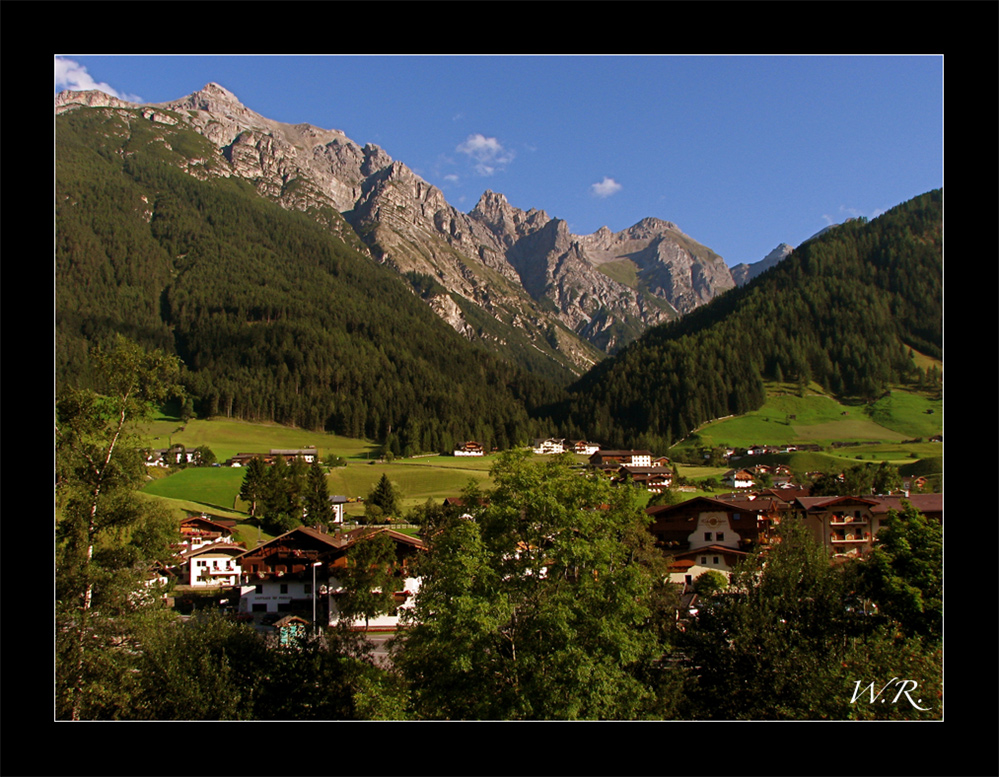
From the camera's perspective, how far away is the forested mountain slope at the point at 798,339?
154 meters

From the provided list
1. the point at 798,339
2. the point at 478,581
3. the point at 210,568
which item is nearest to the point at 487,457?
the point at 210,568

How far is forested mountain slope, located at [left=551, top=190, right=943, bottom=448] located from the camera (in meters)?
154

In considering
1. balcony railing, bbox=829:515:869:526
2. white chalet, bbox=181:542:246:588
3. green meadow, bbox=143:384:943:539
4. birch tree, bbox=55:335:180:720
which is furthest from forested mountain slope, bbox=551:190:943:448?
birch tree, bbox=55:335:180:720

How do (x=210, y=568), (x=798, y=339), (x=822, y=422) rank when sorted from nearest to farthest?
(x=210, y=568) → (x=822, y=422) → (x=798, y=339)

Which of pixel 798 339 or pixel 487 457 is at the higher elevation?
pixel 798 339

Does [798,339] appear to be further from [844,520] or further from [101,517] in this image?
[101,517]

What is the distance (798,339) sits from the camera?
166 metres

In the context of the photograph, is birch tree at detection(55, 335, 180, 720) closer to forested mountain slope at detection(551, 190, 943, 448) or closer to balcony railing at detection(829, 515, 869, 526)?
balcony railing at detection(829, 515, 869, 526)

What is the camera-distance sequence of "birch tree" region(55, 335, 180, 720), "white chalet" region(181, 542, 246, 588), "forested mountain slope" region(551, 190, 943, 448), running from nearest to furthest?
"birch tree" region(55, 335, 180, 720), "white chalet" region(181, 542, 246, 588), "forested mountain slope" region(551, 190, 943, 448)

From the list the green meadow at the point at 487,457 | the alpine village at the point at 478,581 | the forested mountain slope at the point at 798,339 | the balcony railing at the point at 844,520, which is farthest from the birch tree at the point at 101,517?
the forested mountain slope at the point at 798,339

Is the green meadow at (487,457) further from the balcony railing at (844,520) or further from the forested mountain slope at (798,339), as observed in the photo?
the balcony railing at (844,520)

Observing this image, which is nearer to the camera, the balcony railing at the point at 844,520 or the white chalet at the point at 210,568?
the balcony railing at the point at 844,520

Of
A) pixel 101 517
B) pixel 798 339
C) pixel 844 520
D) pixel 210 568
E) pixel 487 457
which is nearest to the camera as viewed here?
pixel 101 517
